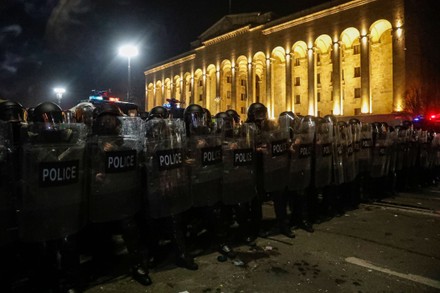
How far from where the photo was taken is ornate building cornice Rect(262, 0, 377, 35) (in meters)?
36.4

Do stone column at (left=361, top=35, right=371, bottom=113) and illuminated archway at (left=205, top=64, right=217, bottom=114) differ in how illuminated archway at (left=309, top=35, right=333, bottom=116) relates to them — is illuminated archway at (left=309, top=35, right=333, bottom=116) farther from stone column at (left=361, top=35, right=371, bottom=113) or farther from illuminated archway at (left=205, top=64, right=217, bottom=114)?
illuminated archway at (left=205, top=64, right=217, bottom=114)

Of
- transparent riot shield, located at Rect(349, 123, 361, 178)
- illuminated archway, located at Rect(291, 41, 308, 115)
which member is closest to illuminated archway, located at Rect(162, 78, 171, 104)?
illuminated archway, located at Rect(291, 41, 308, 115)

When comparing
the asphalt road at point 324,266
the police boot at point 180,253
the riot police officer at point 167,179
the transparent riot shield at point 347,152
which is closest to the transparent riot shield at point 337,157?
the transparent riot shield at point 347,152

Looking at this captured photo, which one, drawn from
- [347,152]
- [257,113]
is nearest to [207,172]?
[257,113]

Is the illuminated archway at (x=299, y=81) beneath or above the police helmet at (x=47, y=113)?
above

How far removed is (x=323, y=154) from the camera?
6.59m

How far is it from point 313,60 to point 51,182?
4176 cm

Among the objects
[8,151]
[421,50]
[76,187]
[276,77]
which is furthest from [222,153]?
[276,77]

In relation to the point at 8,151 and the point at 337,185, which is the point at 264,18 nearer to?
the point at 337,185

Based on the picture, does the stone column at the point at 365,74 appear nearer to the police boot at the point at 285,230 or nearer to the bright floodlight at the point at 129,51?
the bright floodlight at the point at 129,51

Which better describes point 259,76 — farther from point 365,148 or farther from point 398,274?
point 398,274

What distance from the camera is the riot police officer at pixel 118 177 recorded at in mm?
3576

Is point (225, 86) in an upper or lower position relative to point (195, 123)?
upper

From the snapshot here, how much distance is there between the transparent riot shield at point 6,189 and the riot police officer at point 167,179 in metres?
1.37
